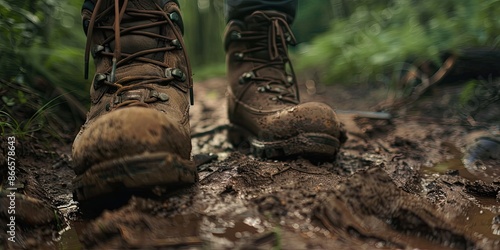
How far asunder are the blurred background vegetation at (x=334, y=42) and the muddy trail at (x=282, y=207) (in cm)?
40

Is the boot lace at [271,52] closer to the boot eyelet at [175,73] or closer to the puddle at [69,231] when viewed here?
the boot eyelet at [175,73]

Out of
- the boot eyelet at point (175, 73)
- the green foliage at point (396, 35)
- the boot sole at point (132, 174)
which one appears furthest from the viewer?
the green foliage at point (396, 35)

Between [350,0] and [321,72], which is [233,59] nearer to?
[321,72]

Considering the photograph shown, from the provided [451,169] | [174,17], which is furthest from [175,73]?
[451,169]

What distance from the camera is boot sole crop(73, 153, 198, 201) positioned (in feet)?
3.68

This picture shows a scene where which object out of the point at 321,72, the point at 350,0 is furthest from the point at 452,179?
the point at 350,0

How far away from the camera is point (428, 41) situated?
334 centimetres

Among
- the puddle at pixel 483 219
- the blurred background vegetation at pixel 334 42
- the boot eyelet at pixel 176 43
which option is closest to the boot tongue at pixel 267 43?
the boot eyelet at pixel 176 43

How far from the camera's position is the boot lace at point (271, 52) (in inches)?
81.8

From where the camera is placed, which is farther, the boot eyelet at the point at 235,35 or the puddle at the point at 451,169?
the boot eyelet at the point at 235,35

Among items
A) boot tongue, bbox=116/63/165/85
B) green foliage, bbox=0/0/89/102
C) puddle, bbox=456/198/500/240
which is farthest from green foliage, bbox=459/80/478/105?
green foliage, bbox=0/0/89/102

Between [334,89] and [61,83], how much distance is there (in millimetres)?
2972

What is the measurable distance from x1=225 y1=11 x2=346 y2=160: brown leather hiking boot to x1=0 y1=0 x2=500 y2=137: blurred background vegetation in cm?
83

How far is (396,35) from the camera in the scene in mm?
4020
